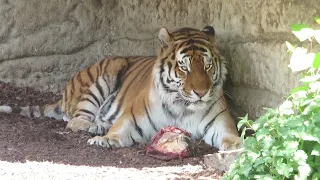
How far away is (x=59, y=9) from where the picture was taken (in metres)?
7.25

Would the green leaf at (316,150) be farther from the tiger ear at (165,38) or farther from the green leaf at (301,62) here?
the tiger ear at (165,38)

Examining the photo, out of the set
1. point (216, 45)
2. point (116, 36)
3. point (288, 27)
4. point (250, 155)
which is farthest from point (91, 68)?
point (250, 155)

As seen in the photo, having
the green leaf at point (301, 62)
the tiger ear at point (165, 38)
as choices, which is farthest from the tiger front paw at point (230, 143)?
the green leaf at point (301, 62)

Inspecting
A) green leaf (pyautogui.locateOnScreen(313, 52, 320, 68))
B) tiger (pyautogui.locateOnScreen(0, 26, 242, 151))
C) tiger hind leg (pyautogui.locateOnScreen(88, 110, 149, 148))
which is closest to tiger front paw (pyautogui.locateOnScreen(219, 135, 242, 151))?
tiger (pyautogui.locateOnScreen(0, 26, 242, 151))

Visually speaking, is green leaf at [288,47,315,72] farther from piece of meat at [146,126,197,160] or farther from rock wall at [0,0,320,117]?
rock wall at [0,0,320,117]

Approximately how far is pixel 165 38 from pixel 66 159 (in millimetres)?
1340

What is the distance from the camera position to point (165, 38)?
5391mm

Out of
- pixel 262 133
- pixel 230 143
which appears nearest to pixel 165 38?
pixel 230 143

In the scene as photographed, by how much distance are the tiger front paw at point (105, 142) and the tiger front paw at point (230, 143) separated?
2.58 feet

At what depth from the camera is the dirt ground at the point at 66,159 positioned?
4062mm

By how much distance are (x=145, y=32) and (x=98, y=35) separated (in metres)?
0.74

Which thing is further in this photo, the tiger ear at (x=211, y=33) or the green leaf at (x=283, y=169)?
the tiger ear at (x=211, y=33)

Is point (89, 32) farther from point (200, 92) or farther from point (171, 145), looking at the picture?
point (171, 145)

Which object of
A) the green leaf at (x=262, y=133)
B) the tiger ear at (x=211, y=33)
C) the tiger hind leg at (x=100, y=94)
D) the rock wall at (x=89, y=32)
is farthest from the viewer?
the tiger hind leg at (x=100, y=94)
